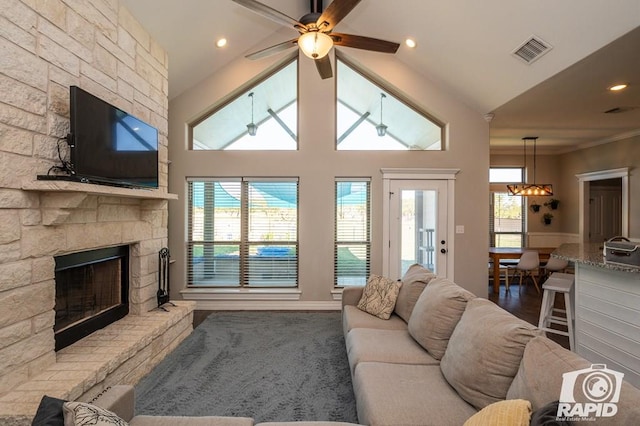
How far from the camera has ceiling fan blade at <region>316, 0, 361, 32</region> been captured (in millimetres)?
2369

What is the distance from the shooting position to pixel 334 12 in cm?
249

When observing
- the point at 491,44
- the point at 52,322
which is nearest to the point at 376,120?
the point at 491,44

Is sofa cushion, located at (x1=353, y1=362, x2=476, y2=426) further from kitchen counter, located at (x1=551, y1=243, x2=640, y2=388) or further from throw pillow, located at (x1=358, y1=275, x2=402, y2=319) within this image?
kitchen counter, located at (x1=551, y1=243, x2=640, y2=388)

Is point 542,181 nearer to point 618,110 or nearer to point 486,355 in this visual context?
point 618,110

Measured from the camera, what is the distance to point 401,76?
4.93 meters

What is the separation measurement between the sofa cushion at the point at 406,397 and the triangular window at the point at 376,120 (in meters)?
3.54

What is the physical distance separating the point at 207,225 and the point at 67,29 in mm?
3042

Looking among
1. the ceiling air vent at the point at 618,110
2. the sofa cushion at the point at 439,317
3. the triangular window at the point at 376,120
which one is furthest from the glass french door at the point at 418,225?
the sofa cushion at the point at 439,317

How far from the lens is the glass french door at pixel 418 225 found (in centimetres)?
498

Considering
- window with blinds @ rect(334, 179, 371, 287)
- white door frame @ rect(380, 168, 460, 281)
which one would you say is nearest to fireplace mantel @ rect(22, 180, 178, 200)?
window with blinds @ rect(334, 179, 371, 287)

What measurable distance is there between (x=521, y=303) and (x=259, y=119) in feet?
16.3

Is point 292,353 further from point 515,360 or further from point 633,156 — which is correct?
point 633,156

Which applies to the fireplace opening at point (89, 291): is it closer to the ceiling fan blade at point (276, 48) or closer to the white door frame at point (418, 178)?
the ceiling fan blade at point (276, 48)

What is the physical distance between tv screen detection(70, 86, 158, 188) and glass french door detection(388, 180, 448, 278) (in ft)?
10.7
